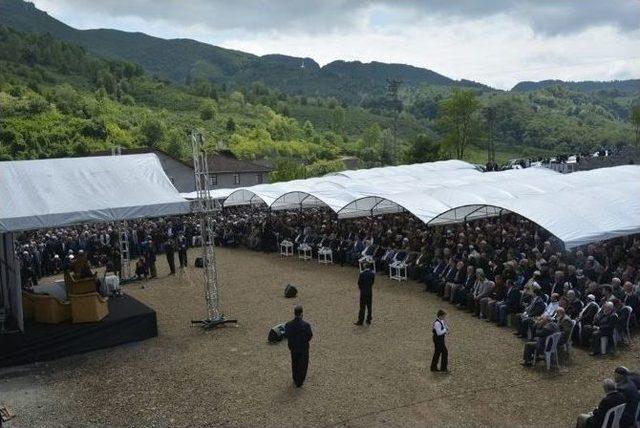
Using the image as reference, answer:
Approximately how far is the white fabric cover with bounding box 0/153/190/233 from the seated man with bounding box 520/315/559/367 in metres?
7.43

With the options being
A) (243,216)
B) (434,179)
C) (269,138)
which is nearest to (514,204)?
(434,179)

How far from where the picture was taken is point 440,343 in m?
9.27

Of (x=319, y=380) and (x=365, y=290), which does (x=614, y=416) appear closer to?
(x=319, y=380)

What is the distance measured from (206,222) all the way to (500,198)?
10669 mm

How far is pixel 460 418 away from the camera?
25.5 ft

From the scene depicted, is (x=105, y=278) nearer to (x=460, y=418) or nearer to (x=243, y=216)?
(x=460, y=418)

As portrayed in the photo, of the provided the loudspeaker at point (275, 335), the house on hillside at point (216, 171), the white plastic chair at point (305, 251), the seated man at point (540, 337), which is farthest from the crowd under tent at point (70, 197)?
the house on hillside at point (216, 171)

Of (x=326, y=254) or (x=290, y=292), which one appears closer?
(x=290, y=292)

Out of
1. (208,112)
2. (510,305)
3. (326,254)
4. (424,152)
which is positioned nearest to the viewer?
(510,305)

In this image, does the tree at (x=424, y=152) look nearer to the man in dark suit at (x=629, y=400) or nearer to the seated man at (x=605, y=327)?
the seated man at (x=605, y=327)

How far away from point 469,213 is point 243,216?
1457 cm

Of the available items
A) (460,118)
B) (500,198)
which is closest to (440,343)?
(500,198)

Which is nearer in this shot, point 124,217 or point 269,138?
point 124,217

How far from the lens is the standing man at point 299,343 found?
8.88 m
